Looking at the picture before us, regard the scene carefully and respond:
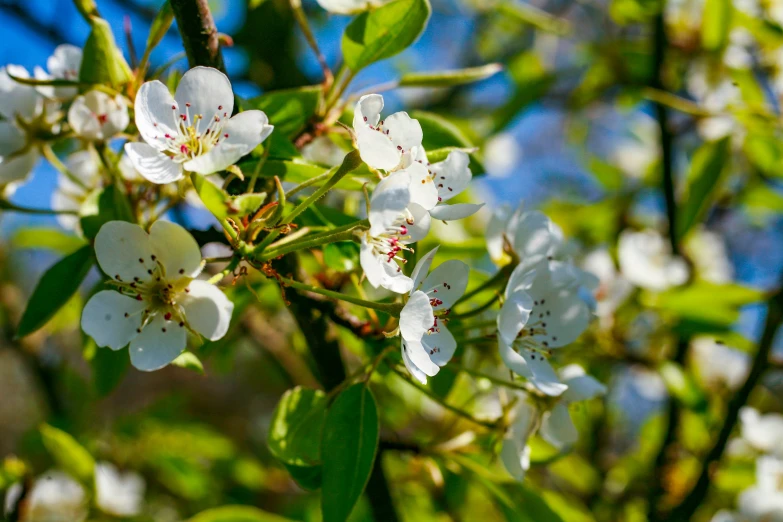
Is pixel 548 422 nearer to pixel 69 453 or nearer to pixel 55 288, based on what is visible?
pixel 55 288

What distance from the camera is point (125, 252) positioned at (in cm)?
77

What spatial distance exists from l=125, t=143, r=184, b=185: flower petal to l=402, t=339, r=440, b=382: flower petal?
0.30 m

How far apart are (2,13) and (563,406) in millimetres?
2058

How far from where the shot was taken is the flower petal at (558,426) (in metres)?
0.92

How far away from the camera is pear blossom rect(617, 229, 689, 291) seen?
165 centimetres

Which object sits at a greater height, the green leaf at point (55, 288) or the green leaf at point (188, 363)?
the green leaf at point (55, 288)

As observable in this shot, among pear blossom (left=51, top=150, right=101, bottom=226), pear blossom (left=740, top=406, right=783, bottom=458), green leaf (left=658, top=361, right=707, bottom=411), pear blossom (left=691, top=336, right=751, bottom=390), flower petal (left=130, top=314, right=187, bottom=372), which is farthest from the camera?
pear blossom (left=691, top=336, right=751, bottom=390)

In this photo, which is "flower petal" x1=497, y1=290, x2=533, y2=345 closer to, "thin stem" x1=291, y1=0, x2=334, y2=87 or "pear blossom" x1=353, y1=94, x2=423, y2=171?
"pear blossom" x1=353, y1=94, x2=423, y2=171

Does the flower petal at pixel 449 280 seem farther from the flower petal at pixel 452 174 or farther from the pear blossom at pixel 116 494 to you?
the pear blossom at pixel 116 494

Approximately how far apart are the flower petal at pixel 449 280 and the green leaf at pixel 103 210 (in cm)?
38

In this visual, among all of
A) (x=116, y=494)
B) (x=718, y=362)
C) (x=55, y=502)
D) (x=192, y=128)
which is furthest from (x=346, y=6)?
(x=718, y=362)

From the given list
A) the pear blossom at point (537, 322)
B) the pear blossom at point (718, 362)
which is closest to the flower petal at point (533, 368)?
the pear blossom at point (537, 322)

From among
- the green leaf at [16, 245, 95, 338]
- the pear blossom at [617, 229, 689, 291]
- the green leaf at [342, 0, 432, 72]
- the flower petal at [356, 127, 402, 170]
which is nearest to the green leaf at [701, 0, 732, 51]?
the pear blossom at [617, 229, 689, 291]

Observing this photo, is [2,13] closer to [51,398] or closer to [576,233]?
[51,398]
